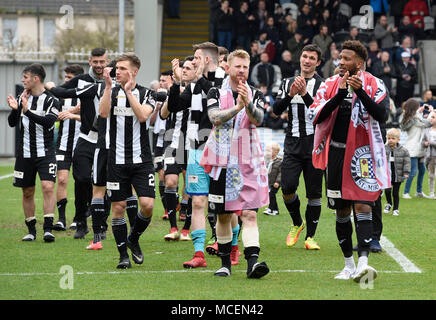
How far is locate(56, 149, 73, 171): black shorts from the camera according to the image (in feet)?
40.5

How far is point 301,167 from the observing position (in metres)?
10.6

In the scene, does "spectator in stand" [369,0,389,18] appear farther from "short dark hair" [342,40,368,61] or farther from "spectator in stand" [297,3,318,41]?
"short dark hair" [342,40,368,61]

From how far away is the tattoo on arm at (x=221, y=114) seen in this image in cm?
787

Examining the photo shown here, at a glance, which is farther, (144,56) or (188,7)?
(188,7)

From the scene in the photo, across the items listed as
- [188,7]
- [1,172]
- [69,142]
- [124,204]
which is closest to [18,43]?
[188,7]

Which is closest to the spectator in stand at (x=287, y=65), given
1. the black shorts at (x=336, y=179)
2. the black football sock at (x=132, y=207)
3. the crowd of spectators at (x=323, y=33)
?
the crowd of spectators at (x=323, y=33)

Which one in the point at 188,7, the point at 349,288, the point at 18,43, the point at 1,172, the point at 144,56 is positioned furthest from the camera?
the point at 18,43

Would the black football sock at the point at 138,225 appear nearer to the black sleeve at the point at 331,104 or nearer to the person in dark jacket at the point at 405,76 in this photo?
the black sleeve at the point at 331,104

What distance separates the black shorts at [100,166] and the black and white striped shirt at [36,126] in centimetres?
123

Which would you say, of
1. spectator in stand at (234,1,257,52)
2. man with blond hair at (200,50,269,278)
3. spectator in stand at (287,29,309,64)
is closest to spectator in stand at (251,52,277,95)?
spectator in stand at (287,29,309,64)

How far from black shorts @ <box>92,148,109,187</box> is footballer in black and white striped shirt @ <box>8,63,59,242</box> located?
1.15m

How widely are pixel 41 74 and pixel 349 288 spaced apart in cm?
546
